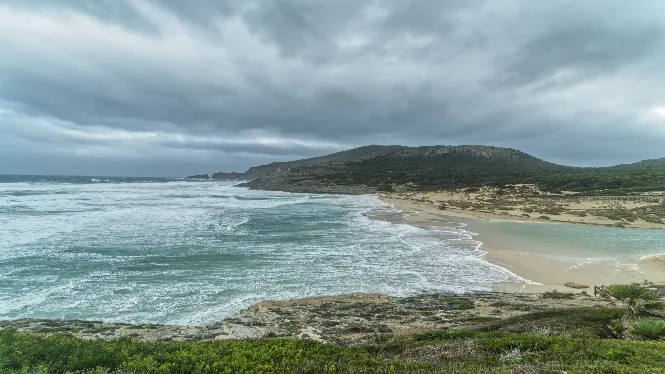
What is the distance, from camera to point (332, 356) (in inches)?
286

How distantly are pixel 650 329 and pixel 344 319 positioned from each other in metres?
7.85

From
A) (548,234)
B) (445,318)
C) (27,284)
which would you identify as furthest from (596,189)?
(27,284)

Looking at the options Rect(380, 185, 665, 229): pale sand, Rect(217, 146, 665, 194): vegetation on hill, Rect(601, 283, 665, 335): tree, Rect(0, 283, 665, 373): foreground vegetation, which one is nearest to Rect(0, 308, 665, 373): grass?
Rect(0, 283, 665, 373): foreground vegetation

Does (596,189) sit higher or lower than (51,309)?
higher

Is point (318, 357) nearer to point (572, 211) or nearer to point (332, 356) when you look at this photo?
point (332, 356)

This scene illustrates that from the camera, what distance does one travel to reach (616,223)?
123 ft

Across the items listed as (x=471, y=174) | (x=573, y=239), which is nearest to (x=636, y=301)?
(x=573, y=239)

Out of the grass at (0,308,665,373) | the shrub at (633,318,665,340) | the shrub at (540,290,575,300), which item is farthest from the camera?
the shrub at (540,290,575,300)

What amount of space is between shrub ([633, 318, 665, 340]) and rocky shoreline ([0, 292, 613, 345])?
3.45 metres

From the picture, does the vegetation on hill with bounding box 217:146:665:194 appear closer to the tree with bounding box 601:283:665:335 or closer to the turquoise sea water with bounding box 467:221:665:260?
the turquoise sea water with bounding box 467:221:665:260

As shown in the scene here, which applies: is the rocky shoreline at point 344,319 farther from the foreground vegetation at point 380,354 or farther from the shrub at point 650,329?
the shrub at point 650,329

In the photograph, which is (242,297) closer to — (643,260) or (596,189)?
(643,260)

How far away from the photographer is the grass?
623 centimetres

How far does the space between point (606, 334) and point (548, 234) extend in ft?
81.6
